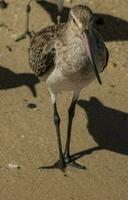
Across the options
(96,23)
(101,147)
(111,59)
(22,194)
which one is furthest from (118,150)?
(96,23)

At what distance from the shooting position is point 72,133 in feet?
30.7

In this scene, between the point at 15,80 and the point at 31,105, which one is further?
the point at 15,80

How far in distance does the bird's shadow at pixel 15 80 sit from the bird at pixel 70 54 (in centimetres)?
171

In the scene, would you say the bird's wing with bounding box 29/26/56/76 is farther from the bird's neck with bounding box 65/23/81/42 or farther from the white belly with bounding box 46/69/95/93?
the bird's neck with bounding box 65/23/81/42

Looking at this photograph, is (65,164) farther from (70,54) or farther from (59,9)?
(59,9)

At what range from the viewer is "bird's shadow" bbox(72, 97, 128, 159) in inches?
361

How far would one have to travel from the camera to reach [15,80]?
1055 cm

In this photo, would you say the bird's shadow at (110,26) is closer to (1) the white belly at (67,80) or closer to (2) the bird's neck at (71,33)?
(1) the white belly at (67,80)

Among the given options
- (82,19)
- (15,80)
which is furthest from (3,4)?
(82,19)

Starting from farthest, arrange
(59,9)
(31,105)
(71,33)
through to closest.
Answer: (59,9), (31,105), (71,33)

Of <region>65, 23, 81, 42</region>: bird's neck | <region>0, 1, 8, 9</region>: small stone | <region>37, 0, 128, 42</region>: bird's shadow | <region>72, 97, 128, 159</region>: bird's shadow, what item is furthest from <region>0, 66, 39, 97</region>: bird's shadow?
<region>65, 23, 81, 42</region>: bird's neck

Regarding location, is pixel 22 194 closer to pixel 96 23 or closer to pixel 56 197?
pixel 56 197

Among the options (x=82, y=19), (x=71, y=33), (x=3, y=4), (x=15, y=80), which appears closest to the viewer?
(x=82, y=19)

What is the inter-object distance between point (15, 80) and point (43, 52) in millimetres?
2448
